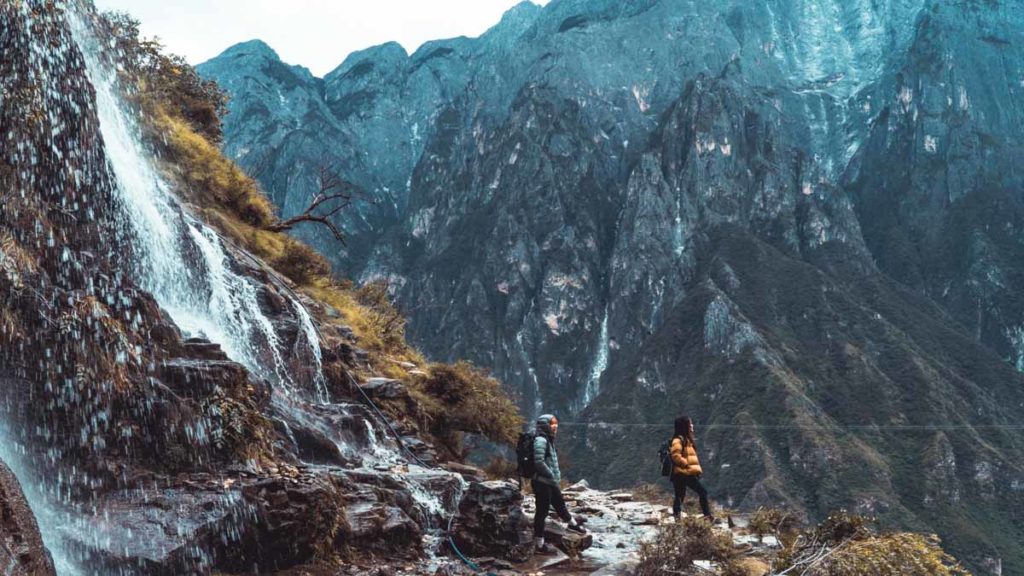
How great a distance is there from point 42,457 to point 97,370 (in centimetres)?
117

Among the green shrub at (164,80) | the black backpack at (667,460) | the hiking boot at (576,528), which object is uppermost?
the green shrub at (164,80)

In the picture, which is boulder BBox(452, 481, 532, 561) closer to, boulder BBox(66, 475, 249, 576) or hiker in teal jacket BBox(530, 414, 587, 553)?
hiker in teal jacket BBox(530, 414, 587, 553)

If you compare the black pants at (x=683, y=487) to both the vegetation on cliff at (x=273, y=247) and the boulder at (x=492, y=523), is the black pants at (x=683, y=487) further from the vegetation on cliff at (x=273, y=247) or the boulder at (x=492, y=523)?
the vegetation on cliff at (x=273, y=247)

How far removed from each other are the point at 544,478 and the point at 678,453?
3.54 m

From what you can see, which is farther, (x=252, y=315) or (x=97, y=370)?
(x=252, y=315)

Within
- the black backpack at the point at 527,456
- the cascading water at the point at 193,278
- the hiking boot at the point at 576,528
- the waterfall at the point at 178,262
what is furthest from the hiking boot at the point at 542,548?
the waterfall at the point at 178,262

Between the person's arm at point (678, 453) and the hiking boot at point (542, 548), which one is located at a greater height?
the person's arm at point (678, 453)

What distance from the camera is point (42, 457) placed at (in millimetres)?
9164

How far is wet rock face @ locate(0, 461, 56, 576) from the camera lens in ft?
21.3

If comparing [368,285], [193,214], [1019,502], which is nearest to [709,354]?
[1019,502]

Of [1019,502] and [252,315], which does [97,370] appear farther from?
[1019,502]

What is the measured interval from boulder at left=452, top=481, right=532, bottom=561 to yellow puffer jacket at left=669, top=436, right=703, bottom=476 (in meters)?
3.15

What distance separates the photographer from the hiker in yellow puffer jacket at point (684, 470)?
539 inches

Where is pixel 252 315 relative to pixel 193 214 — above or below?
below
